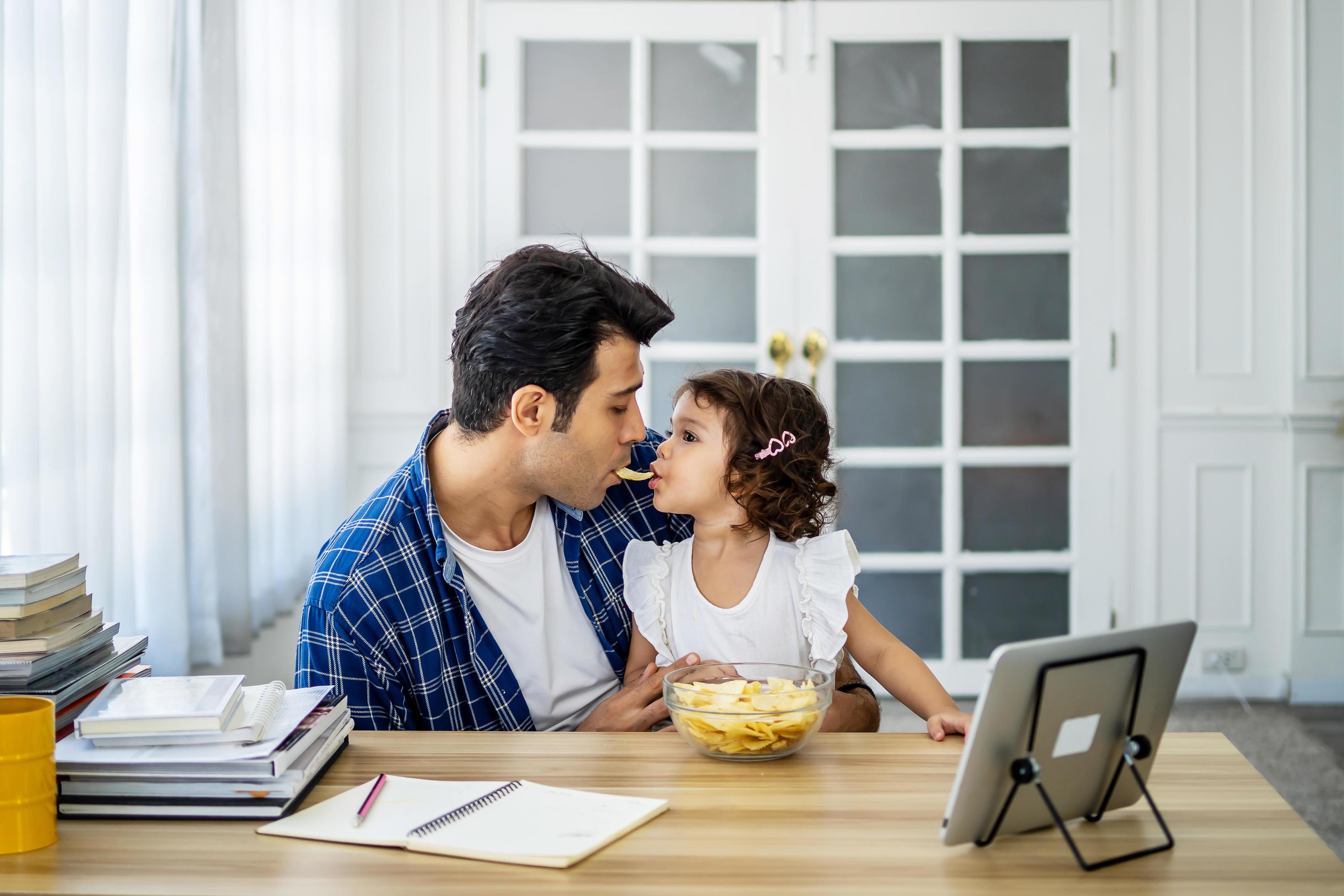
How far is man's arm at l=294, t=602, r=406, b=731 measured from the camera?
4.70ft

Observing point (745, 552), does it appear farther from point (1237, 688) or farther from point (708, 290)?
point (1237, 688)

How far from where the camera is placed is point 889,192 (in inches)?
134

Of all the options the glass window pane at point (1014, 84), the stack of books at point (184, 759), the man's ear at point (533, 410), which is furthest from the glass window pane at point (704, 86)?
the stack of books at point (184, 759)

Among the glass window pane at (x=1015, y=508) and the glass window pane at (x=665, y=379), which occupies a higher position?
the glass window pane at (x=665, y=379)

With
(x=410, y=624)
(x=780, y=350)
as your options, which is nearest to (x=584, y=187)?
(x=780, y=350)

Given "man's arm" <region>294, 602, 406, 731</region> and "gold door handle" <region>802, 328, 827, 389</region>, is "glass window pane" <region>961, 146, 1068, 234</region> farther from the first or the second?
"man's arm" <region>294, 602, 406, 731</region>

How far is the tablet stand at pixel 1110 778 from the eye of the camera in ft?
2.97

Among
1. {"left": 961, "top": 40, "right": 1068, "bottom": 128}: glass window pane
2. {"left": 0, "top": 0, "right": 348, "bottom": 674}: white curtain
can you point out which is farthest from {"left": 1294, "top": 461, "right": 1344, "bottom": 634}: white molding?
{"left": 0, "top": 0, "right": 348, "bottom": 674}: white curtain

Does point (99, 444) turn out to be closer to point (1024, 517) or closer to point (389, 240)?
point (389, 240)

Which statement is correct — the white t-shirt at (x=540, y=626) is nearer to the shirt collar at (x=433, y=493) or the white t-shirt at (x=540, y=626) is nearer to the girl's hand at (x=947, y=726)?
the shirt collar at (x=433, y=493)

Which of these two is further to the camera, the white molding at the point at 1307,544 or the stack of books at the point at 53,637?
the white molding at the point at 1307,544

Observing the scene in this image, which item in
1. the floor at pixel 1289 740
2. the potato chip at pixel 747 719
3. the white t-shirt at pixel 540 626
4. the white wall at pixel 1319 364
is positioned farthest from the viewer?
the white wall at pixel 1319 364

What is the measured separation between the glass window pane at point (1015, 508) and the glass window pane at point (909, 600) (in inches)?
7.1

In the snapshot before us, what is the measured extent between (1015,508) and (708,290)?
1.19 m
